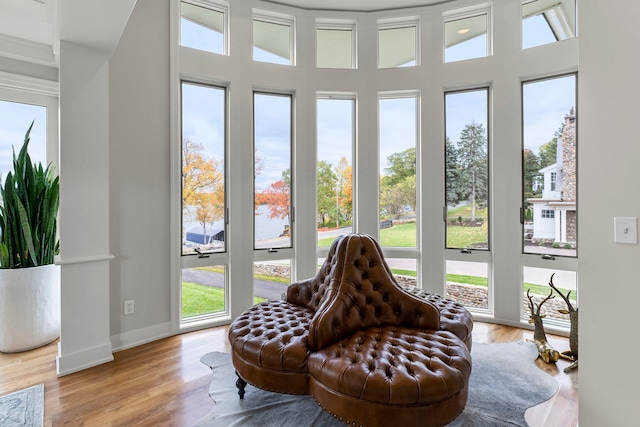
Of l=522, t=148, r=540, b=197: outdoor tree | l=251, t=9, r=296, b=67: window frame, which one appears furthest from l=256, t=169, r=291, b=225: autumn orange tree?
l=522, t=148, r=540, b=197: outdoor tree

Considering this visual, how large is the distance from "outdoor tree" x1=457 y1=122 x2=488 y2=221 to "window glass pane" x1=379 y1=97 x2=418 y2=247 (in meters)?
0.57

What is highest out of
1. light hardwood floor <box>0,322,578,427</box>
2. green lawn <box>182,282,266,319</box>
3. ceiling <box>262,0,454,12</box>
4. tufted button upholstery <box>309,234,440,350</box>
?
ceiling <box>262,0,454,12</box>

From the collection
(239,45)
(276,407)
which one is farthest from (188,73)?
(276,407)

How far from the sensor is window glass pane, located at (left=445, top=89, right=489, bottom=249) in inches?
152

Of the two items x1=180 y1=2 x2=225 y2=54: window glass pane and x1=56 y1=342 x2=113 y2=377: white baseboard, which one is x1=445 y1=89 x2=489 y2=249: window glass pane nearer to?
x1=180 y1=2 x2=225 y2=54: window glass pane

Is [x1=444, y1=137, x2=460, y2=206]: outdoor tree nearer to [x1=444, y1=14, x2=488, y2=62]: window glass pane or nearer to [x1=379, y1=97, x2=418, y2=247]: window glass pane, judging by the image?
[x1=379, y1=97, x2=418, y2=247]: window glass pane

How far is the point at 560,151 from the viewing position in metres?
3.43

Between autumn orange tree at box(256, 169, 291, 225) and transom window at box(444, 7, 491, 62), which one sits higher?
transom window at box(444, 7, 491, 62)

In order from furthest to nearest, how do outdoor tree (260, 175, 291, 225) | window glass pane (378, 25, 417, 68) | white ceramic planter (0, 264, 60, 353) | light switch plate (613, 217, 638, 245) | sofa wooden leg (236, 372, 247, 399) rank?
window glass pane (378, 25, 417, 68) → outdoor tree (260, 175, 291, 225) → white ceramic planter (0, 264, 60, 353) → sofa wooden leg (236, 372, 247, 399) → light switch plate (613, 217, 638, 245)

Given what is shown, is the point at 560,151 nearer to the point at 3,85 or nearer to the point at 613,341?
the point at 613,341

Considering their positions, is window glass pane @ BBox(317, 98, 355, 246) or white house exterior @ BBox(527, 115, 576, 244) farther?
window glass pane @ BBox(317, 98, 355, 246)

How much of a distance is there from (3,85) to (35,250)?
165 cm

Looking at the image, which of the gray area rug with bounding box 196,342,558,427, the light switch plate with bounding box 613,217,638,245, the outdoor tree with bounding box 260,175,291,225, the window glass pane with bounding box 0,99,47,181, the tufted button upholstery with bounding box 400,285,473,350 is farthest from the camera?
the outdoor tree with bounding box 260,175,291,225

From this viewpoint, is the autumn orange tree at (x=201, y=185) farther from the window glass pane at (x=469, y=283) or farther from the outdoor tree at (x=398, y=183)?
the window glass pane at (x=469, y=283)
